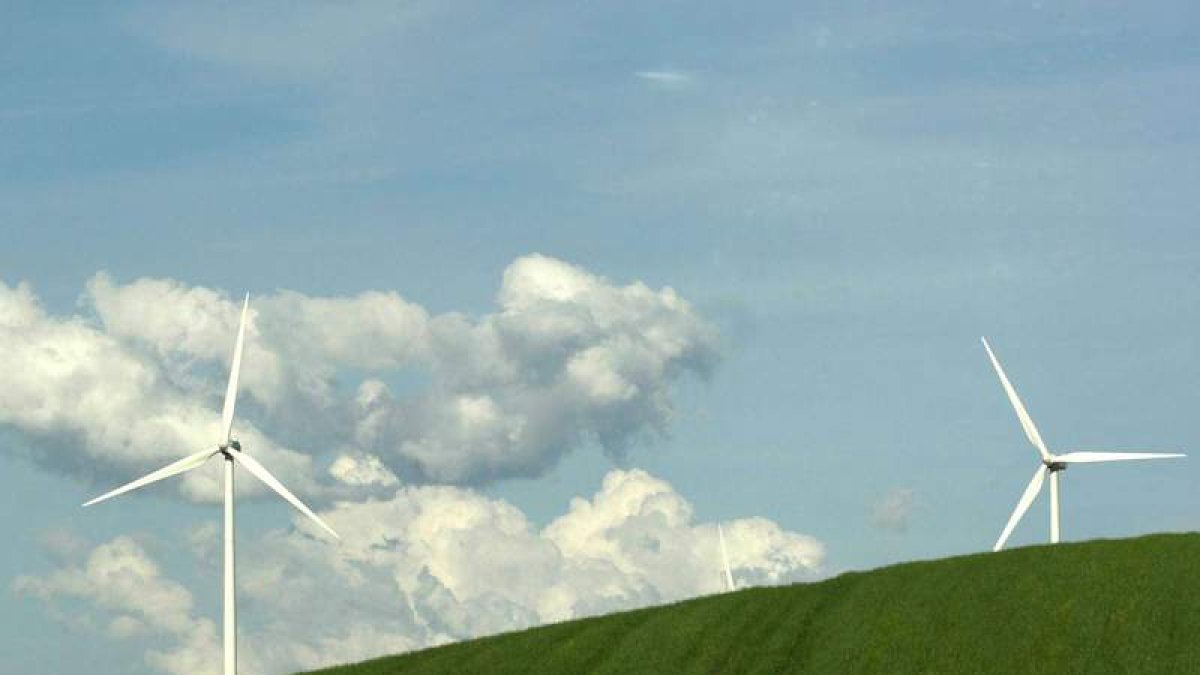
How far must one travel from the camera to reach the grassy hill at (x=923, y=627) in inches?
2975

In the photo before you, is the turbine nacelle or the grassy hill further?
the turbine nacelle

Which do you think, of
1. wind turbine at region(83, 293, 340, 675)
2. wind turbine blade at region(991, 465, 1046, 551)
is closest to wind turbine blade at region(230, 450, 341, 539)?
wind turbine at region(83, 293, 340, 675)

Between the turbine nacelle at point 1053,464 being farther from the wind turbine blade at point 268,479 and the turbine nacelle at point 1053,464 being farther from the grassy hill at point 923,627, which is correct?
the wind turbine blade at point 268,479

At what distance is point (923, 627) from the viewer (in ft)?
262

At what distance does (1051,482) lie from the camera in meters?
96.0

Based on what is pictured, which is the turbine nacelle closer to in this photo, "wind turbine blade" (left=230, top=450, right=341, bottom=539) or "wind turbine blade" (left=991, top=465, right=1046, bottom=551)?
"wind turbine blade" (left=991, top=465, right=1046, bottom=551)

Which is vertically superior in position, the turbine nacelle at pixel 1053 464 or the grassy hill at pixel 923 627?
the turbine nacelle at pixel 1053 464

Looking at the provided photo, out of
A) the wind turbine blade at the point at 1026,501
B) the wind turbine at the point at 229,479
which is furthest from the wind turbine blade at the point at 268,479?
the wind turbine blade at the point at 1026,501

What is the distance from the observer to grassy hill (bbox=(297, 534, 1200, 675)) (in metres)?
75.6

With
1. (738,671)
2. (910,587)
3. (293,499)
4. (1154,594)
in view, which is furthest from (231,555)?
(1154,594)

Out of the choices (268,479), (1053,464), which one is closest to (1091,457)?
(1053,464)

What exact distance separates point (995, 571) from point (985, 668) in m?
13.4

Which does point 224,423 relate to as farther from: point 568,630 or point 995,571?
point 995,571

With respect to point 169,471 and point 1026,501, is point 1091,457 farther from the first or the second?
point 169,471
